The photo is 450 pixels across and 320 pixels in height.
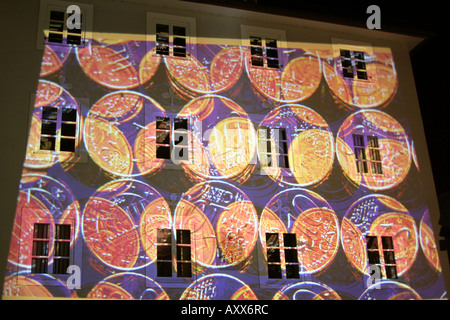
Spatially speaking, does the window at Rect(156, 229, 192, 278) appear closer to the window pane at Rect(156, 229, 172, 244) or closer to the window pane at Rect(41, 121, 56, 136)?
the window pane at Rect(156, 229, 172, 244)

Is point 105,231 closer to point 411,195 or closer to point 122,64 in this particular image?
point 122,64

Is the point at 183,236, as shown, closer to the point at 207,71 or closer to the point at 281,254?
the point at 281,254

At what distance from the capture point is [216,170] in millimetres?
12156

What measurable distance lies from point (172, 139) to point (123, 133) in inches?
39.2

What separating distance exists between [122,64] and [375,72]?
19.8 ft

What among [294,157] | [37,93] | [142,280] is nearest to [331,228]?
[294,157]

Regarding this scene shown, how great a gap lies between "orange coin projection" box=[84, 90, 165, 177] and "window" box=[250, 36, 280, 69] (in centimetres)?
258

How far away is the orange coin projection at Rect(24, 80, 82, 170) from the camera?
11.3 m

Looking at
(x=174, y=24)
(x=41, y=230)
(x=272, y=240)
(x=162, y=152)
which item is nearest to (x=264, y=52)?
(x=174, y=24)

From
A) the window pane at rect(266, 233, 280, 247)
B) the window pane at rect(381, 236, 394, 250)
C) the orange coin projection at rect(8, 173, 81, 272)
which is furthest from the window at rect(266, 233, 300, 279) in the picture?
the orange coin projection at rect(8, 173, 81, 272)

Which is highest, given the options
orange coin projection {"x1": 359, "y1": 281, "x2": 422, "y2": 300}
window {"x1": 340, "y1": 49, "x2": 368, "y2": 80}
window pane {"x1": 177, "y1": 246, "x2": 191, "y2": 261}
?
window {"x1": 340, "y1": 49, "x2": 368, "y2": 80}

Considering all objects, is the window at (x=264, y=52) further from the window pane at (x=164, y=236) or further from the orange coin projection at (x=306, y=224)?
the window pane at (x=164, y=236)

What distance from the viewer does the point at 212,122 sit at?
41.0 ft

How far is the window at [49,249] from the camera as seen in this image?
35.2 ft
